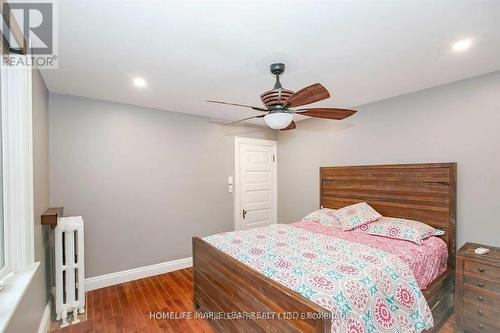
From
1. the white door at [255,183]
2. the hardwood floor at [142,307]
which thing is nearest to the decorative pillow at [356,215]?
the hardwood floor at [142,307]

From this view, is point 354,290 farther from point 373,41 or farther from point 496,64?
point 496,64

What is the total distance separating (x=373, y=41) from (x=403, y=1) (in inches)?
15.7

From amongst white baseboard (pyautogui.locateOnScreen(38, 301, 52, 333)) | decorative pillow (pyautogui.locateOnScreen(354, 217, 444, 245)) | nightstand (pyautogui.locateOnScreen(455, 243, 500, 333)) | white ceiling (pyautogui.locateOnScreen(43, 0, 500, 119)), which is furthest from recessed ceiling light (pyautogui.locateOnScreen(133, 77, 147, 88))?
nightstand (pyautogui.locateOnScreen(455, 243, 500, 333))

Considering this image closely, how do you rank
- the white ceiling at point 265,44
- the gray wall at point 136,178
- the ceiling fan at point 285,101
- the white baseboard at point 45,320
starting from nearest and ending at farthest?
the white ceiling at point 265,44 → the ceiling fan at point 285,101 → the white baseboard at point 45,320 → the gray wall at point 136,178

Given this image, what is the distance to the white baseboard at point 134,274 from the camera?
2943 mm

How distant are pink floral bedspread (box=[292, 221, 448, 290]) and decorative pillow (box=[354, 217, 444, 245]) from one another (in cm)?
5

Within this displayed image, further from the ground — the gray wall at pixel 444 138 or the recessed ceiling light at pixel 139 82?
the recessed ceiling light at pixel 139 82

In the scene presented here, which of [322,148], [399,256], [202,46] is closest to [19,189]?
[202,46]

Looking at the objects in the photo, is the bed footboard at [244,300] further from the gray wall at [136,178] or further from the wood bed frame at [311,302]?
the gray wall at [136,178]

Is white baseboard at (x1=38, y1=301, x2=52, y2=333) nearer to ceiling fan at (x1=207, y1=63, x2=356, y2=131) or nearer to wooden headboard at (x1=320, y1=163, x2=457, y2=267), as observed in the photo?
ceiling fan at (x1=207, y1=63, x2=356, y2=131)

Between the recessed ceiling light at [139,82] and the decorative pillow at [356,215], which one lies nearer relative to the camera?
the recessed ceiling light at [139,82]

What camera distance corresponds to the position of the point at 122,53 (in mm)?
1890

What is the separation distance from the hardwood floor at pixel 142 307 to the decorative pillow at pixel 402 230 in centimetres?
84

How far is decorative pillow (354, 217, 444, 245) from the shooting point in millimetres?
2430
